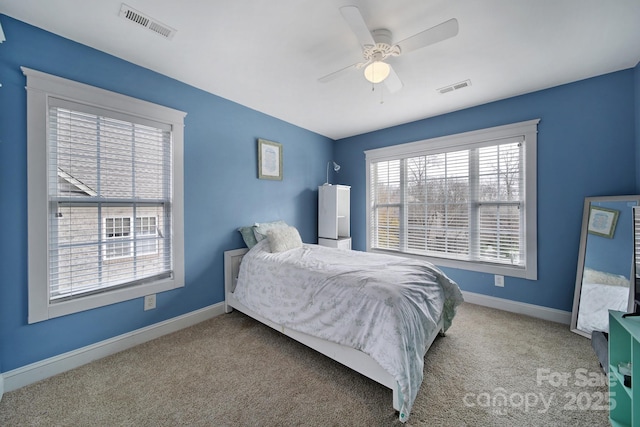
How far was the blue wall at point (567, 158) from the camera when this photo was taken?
2.26 m

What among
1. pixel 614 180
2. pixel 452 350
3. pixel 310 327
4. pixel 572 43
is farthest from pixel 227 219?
pixel 614 180

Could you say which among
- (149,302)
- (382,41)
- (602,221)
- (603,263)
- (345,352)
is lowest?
(345,352)

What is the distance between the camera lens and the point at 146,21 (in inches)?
65.2

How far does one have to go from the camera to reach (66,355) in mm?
1808

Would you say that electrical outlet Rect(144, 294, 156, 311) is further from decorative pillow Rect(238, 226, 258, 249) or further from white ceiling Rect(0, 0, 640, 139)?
white ceiling Rect(0, 0, 640, 139)

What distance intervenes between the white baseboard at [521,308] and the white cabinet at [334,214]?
1.88m

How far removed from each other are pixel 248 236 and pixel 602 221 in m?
3.60

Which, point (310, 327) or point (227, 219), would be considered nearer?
point (310, 327)

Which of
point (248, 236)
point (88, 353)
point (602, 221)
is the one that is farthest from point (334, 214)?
point (88, 353)

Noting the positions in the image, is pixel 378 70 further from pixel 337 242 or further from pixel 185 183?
pixel 337 242

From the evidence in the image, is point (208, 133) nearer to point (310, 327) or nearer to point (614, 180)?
point (310, 327)

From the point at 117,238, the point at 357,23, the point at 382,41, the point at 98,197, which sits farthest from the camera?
the point at 117,238

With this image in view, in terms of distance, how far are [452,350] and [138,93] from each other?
3.59 m

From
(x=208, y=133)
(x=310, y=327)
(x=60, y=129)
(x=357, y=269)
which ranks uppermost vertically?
(x=208, y=133)
